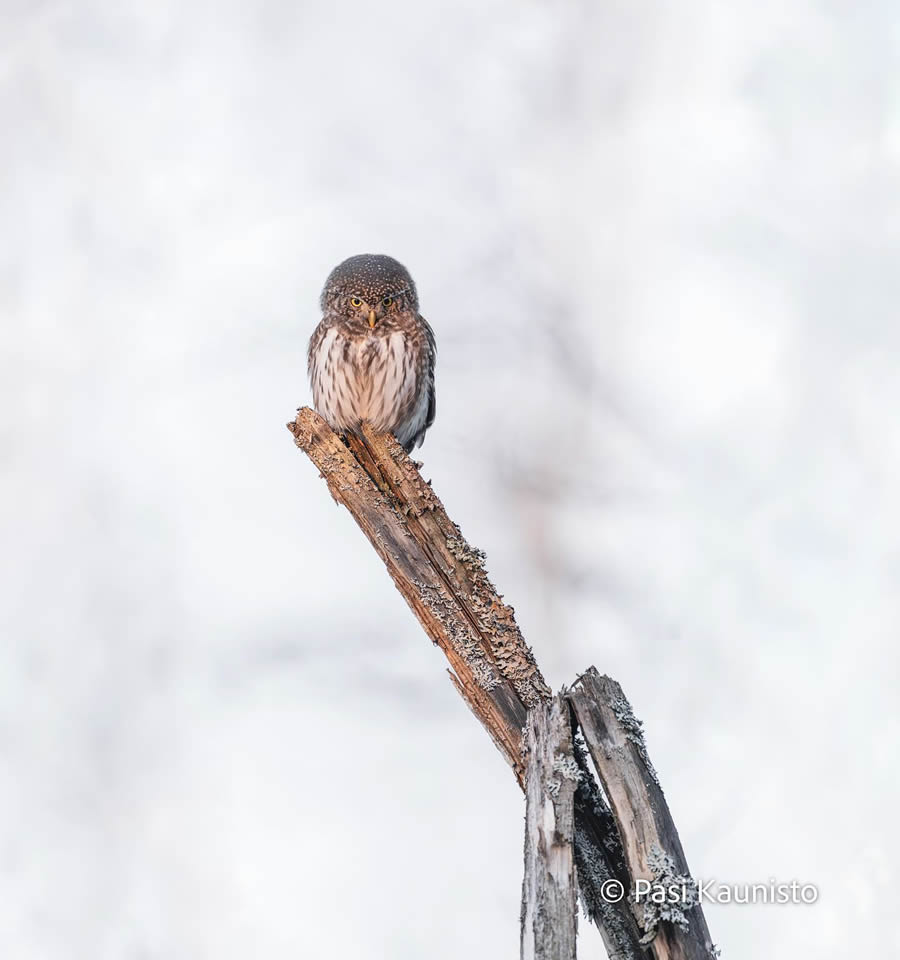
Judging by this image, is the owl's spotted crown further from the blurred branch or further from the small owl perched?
the blurred branch

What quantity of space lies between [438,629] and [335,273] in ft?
11.5

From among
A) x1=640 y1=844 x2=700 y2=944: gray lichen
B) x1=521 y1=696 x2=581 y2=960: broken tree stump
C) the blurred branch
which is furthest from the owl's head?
x1=640 y1=844 x2=700 y2=944: gray lichen

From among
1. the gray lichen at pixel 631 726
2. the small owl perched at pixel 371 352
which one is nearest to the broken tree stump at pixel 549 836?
the gray lichen at pixel 631 726

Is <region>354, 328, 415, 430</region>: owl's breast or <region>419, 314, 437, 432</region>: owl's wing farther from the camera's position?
<region>419, 314, 437, 432</region>: owl's wing

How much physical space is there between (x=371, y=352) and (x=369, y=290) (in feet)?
1.24

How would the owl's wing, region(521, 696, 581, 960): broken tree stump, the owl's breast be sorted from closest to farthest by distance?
region(521, 696, 581, 960): broken tree stump
the owl's breast
the owl's wing

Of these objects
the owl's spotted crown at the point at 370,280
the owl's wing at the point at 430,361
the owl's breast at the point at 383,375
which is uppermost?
the owl's spotted crown at the point at 370,280

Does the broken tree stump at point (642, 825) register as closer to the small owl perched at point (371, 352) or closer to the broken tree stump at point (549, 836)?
the broken tree stump at point (549, 836)

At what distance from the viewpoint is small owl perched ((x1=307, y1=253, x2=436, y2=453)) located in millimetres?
6238

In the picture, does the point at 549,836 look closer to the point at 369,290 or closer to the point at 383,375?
the point at 383,375

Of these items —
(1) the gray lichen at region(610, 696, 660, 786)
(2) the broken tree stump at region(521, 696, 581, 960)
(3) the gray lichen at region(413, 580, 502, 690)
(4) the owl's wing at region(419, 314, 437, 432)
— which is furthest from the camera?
(4) the owl's wing at region(419, 314, 437, 432)

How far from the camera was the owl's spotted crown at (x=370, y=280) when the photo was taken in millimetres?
6305

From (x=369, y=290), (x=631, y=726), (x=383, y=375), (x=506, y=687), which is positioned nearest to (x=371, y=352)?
(x=383, y=375)

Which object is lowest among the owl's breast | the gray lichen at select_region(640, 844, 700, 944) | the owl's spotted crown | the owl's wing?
the gray lichen at select_region(640, 844, 700, 944)
